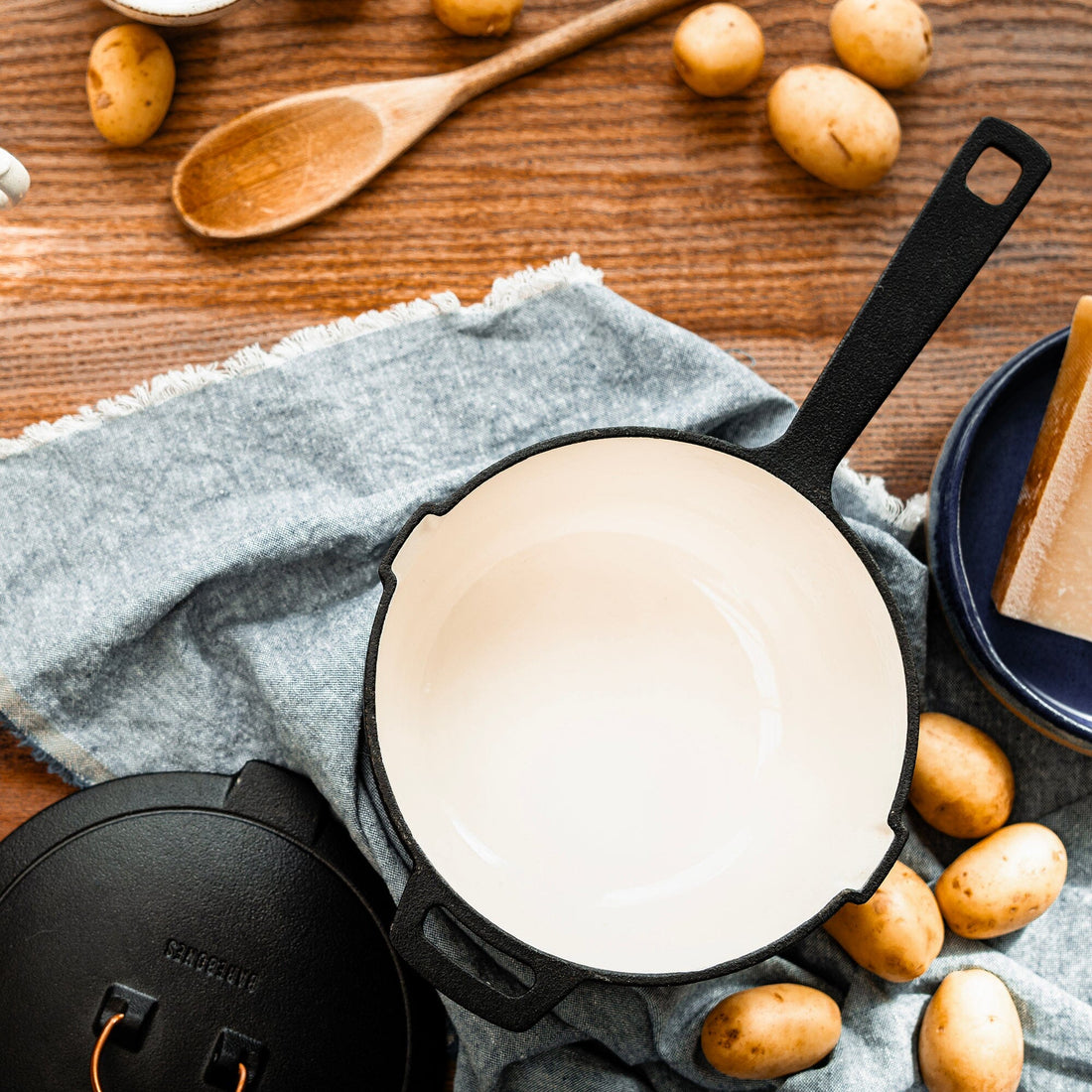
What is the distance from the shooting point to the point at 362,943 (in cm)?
64

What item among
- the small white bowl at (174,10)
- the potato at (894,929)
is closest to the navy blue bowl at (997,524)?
the potato at (894,929)

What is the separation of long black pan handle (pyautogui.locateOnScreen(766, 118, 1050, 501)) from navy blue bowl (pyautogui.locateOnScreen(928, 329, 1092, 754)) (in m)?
0.13

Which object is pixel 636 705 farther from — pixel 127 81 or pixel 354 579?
pixel 127 81

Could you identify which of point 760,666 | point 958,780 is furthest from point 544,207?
point 958,780

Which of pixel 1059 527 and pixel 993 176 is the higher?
pixel 993 176

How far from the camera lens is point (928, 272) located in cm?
53

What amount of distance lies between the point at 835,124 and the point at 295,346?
0.39 meters

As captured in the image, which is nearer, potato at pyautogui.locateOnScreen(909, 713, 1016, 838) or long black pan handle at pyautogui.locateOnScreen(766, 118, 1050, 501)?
long black pan handle at pyautogui.locateOnScreen(766, 118, 1050, 501)

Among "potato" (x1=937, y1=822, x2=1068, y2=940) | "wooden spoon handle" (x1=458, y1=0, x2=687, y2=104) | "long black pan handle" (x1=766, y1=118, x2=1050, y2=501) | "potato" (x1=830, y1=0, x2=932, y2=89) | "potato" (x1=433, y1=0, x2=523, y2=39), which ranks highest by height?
"potato" (x1=433, y1=0, x2=523, y2=39)

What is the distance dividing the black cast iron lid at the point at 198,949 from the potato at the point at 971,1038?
0.32 meters

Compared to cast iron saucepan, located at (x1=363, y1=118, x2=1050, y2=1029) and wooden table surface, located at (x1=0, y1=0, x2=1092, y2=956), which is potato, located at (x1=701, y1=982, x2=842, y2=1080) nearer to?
cast iron saucepan, located at (x1=363, y1=118, x2=1050, y2=1029)

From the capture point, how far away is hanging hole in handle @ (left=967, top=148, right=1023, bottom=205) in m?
0.71

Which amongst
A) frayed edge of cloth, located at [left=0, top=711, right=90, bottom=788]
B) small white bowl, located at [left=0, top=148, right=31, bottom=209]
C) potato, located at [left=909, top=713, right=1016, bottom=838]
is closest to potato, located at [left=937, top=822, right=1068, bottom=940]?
potato, located at [left=909, top=713, right=1016, bottom=838]

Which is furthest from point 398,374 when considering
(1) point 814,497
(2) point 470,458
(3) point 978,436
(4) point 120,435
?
(3) point 978,436
